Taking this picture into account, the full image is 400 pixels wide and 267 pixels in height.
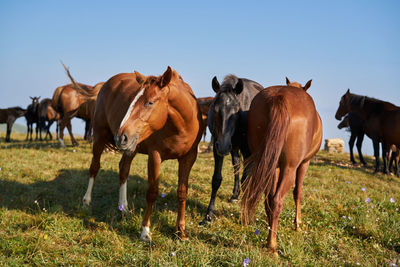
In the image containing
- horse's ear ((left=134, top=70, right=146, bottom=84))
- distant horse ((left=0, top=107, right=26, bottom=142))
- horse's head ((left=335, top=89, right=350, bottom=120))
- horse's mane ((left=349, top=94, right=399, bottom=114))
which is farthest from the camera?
distant horse ((left=0, top=107, right=26, bottom=142))

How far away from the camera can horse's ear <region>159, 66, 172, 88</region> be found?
325 centimetres

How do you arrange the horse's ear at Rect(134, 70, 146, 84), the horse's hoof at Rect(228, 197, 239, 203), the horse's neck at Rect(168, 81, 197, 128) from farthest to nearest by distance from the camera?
1. the horse's hoof at Rect(228, 197, 239, 203)
2. the horse's ear at Rect(134, 70, 146, 84)
3. the horse's neck at Rect(168, 81, 197, 128)

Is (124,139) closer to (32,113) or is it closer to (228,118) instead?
(228,118)

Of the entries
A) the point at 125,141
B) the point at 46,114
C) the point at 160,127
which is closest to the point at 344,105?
the point at 160,127

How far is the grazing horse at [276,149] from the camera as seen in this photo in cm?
294

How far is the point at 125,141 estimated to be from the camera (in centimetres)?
306

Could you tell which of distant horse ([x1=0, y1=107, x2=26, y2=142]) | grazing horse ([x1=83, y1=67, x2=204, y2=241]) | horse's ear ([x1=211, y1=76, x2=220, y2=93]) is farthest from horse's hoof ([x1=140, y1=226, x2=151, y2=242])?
distant horse ([x1=0, y1=107, x2=26, y2=142])

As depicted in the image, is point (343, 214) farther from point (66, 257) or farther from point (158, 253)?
point (66, 257)

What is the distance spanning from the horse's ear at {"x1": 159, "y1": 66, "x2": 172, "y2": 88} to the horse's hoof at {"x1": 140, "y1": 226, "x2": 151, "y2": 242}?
1918 mm

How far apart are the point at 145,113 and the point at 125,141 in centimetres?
41

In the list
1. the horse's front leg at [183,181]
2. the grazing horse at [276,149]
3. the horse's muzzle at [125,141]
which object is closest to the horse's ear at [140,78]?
the horse's muzzle at [125,141]

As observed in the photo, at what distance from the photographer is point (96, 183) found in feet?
19.9

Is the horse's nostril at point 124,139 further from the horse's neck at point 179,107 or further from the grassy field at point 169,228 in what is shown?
the grassy field at point 169,228

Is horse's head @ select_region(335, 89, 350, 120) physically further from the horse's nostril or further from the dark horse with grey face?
the horse's nostril
